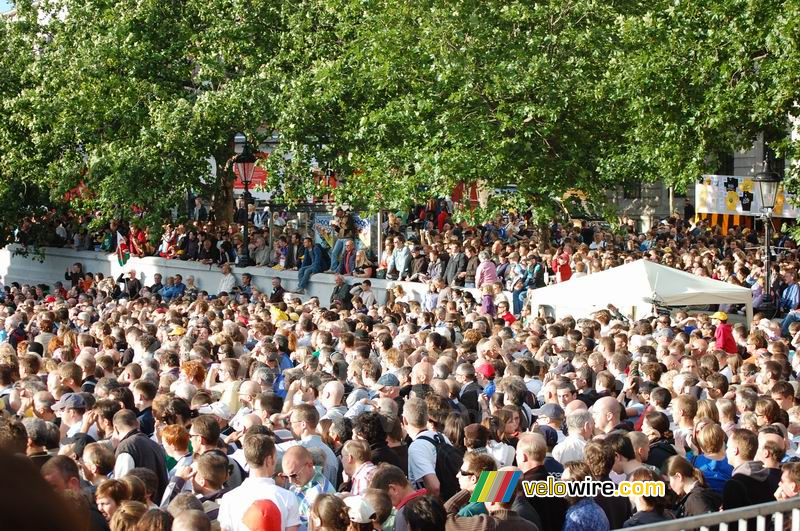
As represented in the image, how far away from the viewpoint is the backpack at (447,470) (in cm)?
793

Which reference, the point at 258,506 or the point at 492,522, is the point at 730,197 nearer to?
the point at 492,522

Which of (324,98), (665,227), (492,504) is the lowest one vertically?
(492,504)

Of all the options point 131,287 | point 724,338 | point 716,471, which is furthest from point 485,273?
point 716,471

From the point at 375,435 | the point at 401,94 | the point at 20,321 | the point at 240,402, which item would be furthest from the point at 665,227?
the point at 375,435

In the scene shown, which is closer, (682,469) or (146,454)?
(682,469)

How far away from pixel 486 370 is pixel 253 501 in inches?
236

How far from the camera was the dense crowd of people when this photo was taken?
6387 mm

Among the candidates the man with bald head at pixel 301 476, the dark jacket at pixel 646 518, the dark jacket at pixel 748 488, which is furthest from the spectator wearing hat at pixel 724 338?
the man with bald head at pixel 301 476

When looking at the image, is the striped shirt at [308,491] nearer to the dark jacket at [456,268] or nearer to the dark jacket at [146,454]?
the dark jacket at [146,454]

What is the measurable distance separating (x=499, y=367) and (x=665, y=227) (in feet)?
83.8

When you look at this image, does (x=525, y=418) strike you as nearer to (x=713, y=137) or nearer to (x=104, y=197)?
(x=713, y=137)

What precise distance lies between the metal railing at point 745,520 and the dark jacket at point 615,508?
56.6 inches

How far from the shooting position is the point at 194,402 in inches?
391

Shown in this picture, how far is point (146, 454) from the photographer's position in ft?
25.9
